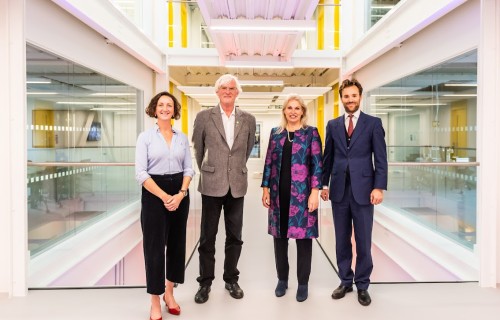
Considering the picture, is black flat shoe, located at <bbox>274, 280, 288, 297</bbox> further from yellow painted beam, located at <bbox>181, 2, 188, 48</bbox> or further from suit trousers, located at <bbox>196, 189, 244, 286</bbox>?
yellow painted beam, located at <bbox>181, 2, 188, 48</bbox>

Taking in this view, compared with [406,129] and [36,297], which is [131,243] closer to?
[36,297]

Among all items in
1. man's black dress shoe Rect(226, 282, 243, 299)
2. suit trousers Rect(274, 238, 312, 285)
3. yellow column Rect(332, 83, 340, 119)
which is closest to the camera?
suit trousers Rect(274, 238, 312, 285)

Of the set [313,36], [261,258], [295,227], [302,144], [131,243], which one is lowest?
[131,243]

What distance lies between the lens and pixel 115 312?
3125mm

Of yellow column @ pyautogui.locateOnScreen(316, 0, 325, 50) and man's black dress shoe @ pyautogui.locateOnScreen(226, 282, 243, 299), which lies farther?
yellow column @ pyautogui.locateOnScreen(316, 0, 325, 50)

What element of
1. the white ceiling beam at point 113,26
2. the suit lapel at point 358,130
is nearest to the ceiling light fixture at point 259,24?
the white ceiling beam at point 113,26

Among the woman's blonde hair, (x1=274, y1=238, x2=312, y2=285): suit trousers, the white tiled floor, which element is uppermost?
the woman's blonde hair

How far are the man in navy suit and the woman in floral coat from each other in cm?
Result: 20

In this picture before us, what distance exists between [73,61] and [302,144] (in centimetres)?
464

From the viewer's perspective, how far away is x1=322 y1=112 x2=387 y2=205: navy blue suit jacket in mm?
3172

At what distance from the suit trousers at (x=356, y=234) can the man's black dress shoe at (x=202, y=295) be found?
1163mm

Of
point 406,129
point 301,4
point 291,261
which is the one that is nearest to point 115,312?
point 291,261
